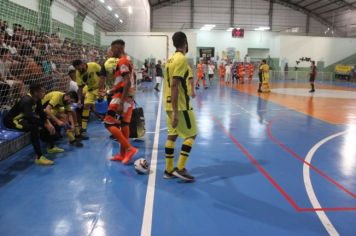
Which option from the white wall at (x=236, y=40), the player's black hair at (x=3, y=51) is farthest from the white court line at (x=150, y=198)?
the white wall at (x=236, y=40)

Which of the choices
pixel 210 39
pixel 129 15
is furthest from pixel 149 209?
pixel 210 39

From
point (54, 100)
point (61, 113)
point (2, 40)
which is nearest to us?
point (54, 100)

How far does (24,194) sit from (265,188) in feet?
9.82

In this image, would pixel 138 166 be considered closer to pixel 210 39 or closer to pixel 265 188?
pixel 265 188

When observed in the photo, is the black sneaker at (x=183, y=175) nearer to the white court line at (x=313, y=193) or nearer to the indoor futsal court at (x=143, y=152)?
the indoor futsal court at (x=143, y=152)

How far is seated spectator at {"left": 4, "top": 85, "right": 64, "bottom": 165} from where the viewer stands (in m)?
5.11

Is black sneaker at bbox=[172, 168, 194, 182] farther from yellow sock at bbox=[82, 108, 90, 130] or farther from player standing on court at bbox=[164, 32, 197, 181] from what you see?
yellow sock at bbox=[82, 108, 90, 130]

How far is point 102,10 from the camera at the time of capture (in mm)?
13102

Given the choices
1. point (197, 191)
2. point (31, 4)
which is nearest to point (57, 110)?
point (197, 191)

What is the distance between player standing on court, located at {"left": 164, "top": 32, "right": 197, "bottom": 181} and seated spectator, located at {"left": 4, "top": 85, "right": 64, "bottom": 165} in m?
2.07

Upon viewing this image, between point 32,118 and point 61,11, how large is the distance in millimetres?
6946

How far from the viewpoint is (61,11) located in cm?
1088

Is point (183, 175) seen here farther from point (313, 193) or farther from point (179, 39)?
point (179, 39)

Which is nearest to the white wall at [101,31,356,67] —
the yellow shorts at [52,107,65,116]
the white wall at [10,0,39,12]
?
the white wall at [10,0,39,12]
